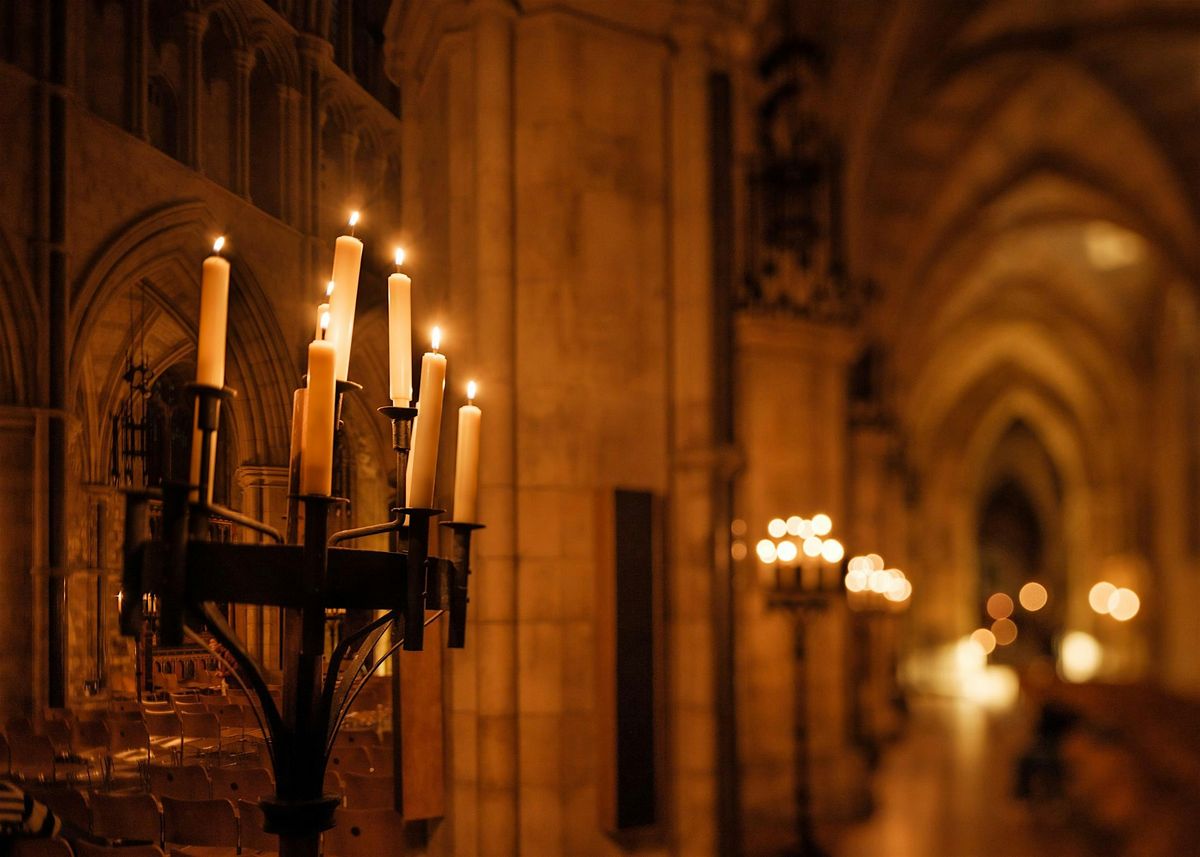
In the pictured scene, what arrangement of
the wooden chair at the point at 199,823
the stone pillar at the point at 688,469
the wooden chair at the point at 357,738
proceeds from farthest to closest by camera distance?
1. the stone pillar at the point at 688,469
2. the wooden chair at the point at 357,738
3. the wooden chair at the point at 199,823

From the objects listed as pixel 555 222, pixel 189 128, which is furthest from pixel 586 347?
pixel 189 128

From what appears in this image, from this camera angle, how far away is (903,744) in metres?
19.0

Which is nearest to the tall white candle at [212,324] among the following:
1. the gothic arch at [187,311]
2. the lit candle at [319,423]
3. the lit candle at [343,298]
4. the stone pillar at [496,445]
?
the lit candle at [319,423]

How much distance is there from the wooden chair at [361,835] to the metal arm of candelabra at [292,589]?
1.66m

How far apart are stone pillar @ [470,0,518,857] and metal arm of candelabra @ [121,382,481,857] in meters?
2.80

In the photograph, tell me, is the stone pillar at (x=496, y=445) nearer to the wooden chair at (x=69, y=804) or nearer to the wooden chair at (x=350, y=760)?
the wooden chair at (x=350, y=760)

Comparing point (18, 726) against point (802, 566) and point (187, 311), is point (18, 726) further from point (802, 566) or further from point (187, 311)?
point (802, 566)

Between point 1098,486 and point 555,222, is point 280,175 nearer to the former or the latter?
point 555,222

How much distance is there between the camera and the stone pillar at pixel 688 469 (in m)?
6.36

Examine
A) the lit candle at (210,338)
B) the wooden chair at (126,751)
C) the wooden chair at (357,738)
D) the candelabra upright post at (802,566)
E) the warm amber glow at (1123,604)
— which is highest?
the lit candle at (210,338)

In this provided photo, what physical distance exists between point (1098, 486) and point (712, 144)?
33822 mm

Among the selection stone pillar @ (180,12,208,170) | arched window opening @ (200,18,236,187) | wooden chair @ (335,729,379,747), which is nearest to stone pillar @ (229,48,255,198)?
arched window opening @ (200,18,236,187)

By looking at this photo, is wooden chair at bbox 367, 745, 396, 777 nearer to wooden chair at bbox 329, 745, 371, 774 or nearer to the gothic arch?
wooden chair at bbox 329, 745, 371, 774

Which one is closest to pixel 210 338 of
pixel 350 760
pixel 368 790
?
pixel 350 760
